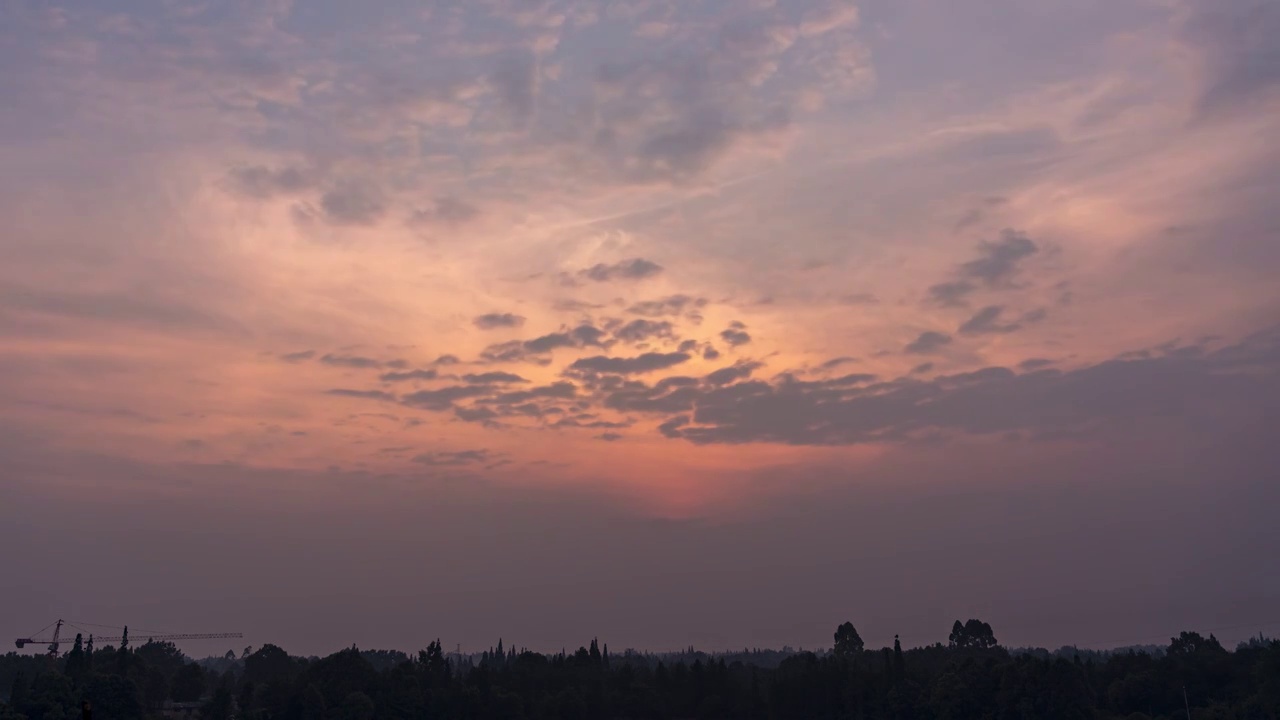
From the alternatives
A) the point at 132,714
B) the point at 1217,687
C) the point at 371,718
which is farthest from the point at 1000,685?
the point at 132,714

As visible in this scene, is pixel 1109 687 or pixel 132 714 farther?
pixel 1109 687

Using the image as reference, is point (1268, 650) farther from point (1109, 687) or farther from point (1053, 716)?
point (1053, 716)

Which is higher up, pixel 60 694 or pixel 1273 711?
pixel 60 694

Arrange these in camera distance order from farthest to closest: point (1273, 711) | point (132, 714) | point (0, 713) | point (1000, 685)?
point (1000, 685) → point (132, 714) → point (1273, 711) → point (0, 713)

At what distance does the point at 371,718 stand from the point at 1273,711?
158370 mm

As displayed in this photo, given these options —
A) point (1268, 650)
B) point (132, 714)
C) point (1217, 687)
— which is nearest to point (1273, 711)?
point (1268, 650)

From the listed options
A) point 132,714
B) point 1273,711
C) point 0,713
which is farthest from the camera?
point 132,714

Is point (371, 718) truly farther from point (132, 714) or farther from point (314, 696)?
point (132, 714)

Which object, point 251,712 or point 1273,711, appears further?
point 251,712

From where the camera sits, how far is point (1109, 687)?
199 meters

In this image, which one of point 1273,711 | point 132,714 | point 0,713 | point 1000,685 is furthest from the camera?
point 1000,685

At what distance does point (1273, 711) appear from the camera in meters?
167

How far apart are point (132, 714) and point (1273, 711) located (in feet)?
640

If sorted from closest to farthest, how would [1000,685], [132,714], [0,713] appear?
[0,713]
[132,714]
[1000,685]
